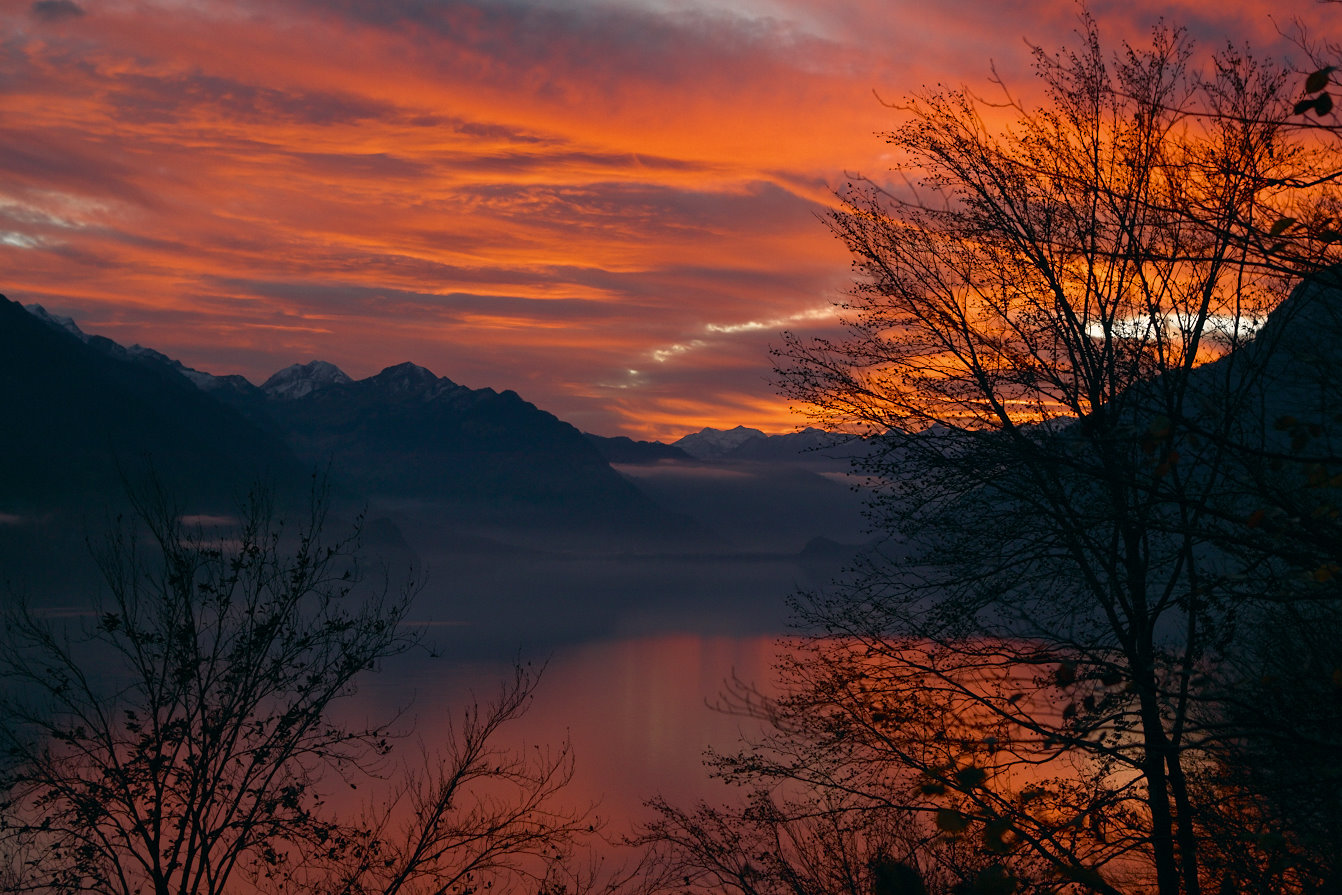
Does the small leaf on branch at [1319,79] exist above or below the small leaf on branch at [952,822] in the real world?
above

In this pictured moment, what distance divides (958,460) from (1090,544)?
1.37m

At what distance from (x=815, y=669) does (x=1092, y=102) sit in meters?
6.46

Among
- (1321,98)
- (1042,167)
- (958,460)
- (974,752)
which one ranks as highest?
(1042,167)

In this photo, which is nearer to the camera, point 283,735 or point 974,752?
point 974,752

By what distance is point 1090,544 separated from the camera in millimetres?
9188

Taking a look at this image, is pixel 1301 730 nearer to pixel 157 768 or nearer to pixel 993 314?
pixel 993 314

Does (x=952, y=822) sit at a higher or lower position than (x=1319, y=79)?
lower

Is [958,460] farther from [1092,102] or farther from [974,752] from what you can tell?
[1092,102]

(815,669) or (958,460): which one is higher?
(958,460)

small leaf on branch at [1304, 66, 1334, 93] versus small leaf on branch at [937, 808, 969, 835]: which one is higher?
small leaf on branch at [1304, 66, 1334, 93]

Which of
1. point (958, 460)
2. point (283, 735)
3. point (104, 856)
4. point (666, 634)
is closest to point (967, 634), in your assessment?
point (958, 460)

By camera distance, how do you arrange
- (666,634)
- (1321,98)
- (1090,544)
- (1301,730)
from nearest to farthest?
(1321,98)
(1301,730)
(1090,544)
(666,634)

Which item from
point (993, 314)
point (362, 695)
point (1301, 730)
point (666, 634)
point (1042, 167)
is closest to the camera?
point (1301, 730)

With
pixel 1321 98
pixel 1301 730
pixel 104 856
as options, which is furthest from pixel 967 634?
pixel 104 856
